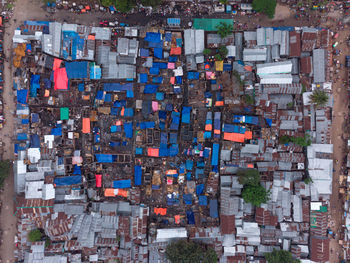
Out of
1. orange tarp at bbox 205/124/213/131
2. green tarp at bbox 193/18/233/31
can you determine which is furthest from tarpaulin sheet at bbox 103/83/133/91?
green tarp at bbox 193/18/233/31

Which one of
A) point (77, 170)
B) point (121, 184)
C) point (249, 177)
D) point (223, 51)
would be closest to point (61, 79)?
point (77, 170)

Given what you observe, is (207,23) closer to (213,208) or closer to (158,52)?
(158,52)

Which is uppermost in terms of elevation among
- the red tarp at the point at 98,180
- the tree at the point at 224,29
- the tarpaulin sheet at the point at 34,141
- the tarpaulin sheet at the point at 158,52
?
the tree at the point at 224,29

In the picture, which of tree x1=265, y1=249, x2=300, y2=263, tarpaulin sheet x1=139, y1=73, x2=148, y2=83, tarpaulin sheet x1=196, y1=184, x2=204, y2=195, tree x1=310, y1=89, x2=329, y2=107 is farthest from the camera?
tarpaulin sheet x1=196, y1=184, x2=204, y2=195

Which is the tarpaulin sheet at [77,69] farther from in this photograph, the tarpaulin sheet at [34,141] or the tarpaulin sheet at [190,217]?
the tarpaulin sheet at [190,217]

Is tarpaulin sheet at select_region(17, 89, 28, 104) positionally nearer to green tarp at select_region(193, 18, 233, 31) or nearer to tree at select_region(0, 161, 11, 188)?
tree at select_region(0, 161, 11, 188)

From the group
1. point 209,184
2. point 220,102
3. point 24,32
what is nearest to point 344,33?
point 220,102

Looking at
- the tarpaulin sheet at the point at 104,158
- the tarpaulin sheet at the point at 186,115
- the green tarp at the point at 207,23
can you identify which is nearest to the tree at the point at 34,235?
the tarpaulin sheet at the point at 104,158
